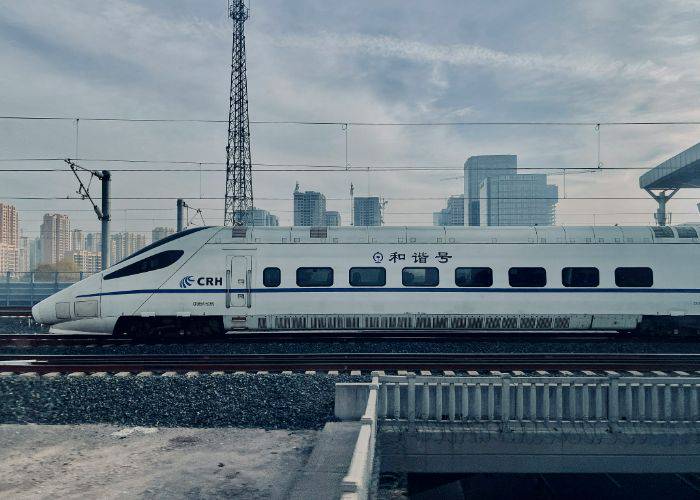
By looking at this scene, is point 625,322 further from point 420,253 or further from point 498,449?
point 498,449

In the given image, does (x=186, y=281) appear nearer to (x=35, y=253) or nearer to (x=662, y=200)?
(x=662, y=200)

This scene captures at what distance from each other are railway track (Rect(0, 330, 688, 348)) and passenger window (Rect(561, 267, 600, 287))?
1920 millimetres

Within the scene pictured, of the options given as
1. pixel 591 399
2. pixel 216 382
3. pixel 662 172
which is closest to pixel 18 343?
pixel 216 382

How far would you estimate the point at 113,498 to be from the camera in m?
6.31

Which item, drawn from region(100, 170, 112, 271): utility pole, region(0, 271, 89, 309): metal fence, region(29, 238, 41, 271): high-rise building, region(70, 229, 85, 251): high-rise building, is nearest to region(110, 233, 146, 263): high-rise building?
region(70, 229, 85, 251): high-rise building

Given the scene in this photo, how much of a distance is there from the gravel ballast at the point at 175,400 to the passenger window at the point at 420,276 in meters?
5.50

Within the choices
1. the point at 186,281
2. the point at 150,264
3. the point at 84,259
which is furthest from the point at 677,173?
the point at 84,259

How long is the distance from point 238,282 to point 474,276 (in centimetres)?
754

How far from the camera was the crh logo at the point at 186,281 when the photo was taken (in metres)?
15.8

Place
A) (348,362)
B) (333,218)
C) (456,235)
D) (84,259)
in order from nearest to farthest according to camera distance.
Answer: (348,362) < (456,235) < (333,218) < (84,259)

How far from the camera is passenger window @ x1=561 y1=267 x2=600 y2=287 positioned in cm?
1606

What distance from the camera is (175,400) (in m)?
10.0

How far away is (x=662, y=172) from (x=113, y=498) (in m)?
44.7

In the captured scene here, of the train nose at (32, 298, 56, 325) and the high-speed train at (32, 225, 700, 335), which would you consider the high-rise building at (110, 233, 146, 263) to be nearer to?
the train nose at (32, 298, 56, 325)
